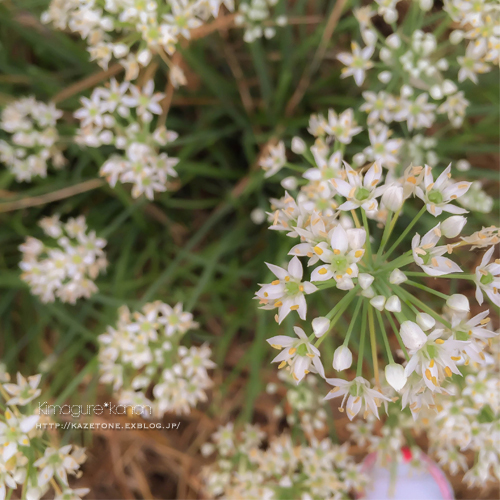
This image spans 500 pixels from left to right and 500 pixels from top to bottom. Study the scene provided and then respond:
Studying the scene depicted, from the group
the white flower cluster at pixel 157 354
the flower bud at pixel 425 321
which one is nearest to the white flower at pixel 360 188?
the flower bud at pixel 425 321

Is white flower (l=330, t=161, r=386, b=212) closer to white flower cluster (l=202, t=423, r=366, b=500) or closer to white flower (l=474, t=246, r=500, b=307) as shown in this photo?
white flower (l=474, t=246, r=500, b=307)

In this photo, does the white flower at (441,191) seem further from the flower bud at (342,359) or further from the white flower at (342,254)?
the flower bud at (342,359)

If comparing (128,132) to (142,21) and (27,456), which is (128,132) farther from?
(27,456)

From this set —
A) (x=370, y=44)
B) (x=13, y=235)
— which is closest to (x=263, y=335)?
(x=370, y=44)

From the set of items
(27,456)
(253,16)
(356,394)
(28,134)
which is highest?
(253,16)

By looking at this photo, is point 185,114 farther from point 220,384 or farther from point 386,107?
point 220,384

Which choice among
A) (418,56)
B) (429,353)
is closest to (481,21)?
(418,56)

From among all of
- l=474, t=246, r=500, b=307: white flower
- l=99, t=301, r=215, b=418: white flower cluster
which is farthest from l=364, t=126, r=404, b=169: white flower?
l=99, t=301, r=215, b=418: white flower cluster
